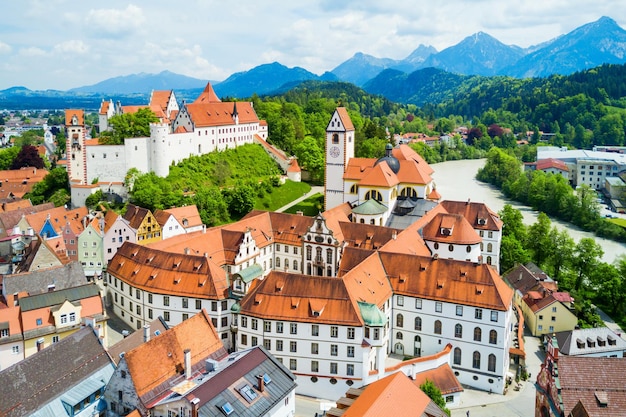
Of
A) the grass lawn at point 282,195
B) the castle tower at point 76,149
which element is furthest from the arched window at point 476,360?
the castle tower at point 76,149

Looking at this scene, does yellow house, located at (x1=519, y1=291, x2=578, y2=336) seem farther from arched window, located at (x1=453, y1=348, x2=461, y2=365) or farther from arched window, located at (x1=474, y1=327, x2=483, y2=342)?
arched window, located at (x1=453, y1=348, x2=461, y2=365)

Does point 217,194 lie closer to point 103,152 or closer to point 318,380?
point 103,152

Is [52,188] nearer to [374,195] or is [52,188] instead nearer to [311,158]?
[311,158]

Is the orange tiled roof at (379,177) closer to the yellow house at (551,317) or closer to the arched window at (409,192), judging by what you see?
the arched window at (409,192)

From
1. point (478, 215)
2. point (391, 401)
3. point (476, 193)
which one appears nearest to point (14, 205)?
point (478, 215)

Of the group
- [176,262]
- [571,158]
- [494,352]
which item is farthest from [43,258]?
[571,158]

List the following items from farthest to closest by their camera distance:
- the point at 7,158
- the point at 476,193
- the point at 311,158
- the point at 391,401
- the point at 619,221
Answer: the point at 7,158 → the point at 476,193 → the point at 311,158 → the point at 619,221 → the point at 391,401
